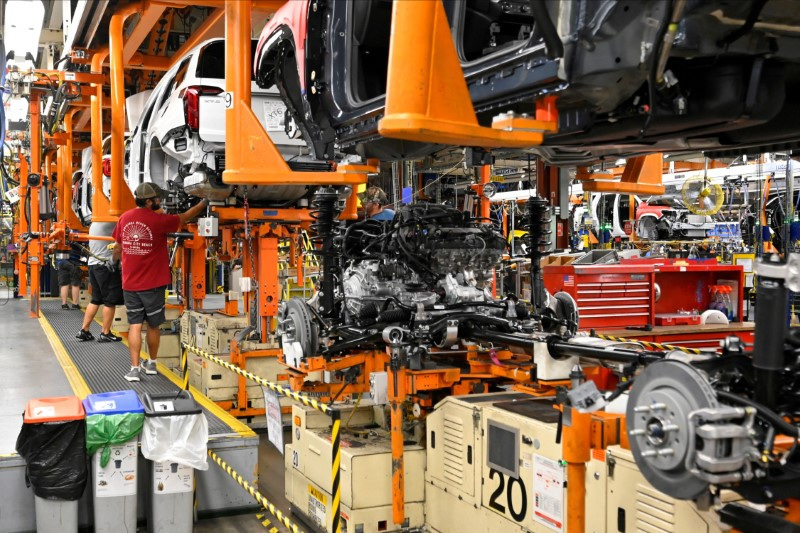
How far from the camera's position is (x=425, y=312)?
193 inches

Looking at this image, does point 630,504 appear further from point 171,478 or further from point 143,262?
point 143,262

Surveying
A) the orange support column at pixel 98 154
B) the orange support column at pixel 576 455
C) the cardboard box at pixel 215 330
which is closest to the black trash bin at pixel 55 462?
the orange support column at pixel 576 455

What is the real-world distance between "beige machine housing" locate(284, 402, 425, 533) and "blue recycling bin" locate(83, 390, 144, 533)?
1.02 meters

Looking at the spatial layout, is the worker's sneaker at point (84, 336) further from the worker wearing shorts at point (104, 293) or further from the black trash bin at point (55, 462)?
the black trash bin at point (55, 462)

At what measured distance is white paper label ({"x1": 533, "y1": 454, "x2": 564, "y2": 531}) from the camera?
3133mm

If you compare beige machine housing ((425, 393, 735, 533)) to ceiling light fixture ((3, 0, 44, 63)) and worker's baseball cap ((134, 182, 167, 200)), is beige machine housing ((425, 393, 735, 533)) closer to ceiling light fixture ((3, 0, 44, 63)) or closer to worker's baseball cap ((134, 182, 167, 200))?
ceiling light fixture ((3, 0, 44, 63))

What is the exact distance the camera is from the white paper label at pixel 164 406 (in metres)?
4.37

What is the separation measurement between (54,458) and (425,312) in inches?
88.6

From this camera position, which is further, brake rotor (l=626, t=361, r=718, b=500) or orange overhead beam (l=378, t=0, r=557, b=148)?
orange overhead beam (l=378, t=0, r=557, b=148)

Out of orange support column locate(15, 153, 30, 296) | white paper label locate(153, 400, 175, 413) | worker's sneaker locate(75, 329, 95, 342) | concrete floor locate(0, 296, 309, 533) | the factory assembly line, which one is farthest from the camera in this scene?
orange support column locate(15, 153, 30, 296)

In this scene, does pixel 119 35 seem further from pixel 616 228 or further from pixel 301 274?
pixel 616 228

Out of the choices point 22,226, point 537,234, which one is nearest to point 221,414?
point 537,234

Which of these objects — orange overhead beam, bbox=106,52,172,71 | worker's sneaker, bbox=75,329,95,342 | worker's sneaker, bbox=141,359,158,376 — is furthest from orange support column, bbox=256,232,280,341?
orange overhead beam, bbox=106,52,172,71

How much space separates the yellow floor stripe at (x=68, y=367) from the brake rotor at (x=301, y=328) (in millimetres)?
1718
